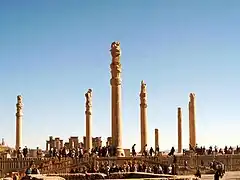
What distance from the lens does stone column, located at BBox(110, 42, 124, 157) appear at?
32250 mm

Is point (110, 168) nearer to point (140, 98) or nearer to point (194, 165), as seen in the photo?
point (194, 165)

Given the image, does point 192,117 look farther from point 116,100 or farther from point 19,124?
point 19,124

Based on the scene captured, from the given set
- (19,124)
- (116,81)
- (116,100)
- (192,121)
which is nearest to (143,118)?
(192,121)

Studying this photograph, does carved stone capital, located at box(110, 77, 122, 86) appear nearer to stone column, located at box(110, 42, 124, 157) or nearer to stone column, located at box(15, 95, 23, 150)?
stone column, located at box(110, 42, 124, 157)

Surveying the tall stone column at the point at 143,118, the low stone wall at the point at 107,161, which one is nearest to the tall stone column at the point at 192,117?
the tall stone column at the point at 143,118

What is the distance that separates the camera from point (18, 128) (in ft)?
134

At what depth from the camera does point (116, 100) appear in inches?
1280

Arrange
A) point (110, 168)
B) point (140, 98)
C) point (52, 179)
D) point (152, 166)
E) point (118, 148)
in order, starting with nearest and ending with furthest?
point (52, 179), point (110, 168), point (152, 166), point (118, 148), point (140, 98)

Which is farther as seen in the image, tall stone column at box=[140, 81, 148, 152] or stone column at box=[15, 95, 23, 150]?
stone column at box=[15, 95, 23, 150]

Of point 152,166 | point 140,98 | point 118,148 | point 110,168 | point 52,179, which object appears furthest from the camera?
point 140,98

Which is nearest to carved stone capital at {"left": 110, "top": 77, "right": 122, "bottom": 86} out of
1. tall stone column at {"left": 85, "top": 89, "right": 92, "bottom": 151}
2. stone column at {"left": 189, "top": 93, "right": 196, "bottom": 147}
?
tall stone column at {"left": 85, "top": 89, "right": 92, "bottom": 151}

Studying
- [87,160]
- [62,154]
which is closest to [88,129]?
[62,154]

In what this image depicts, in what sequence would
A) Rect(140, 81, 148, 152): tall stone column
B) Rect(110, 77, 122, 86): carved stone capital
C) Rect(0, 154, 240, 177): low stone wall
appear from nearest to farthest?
1. Rect(0, 154, 240, 177): low stone wall
2. Rect(110, 77, 122, 86): carved stone capital
3. Rect(140, 81, 148, 152): tall stone column

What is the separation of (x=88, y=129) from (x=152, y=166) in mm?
12009
